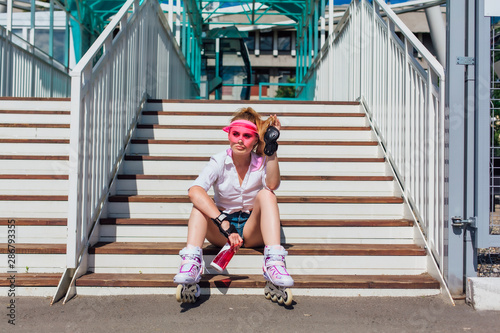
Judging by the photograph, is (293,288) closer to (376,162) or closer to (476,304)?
(476,304)

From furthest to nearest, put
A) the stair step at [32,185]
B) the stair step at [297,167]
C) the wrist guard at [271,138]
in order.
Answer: the stair step at [297,167], the stair step at [32,185], the wrist guard at [271,138]

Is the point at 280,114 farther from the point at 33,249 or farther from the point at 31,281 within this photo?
the point at 31,281

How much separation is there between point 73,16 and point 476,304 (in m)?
10.5

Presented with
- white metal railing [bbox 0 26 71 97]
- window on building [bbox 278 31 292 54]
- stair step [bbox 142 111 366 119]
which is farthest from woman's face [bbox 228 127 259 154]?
window on building [bbox 278 31 292 54]

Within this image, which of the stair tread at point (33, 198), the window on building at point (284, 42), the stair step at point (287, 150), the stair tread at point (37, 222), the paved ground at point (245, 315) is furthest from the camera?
the window on building at point (284, 42)

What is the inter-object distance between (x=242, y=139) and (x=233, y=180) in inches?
10.1

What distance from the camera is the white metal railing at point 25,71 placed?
19.7 ft

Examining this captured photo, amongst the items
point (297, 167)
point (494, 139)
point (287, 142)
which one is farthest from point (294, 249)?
point (287, 142)

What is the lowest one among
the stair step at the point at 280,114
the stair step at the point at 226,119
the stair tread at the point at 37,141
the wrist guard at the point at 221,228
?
the wrist guard at the point at 221,228

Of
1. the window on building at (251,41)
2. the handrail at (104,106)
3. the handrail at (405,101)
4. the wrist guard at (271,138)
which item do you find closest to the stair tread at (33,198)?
the handrail at (104,106)

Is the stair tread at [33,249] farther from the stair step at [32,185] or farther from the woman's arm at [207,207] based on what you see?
the woman's arm at [207,207]

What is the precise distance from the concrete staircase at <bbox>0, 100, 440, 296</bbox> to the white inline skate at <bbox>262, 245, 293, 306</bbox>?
15 cm

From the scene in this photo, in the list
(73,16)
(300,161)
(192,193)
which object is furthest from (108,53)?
(73,16)

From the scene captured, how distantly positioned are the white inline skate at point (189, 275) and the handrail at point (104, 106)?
624 mm
